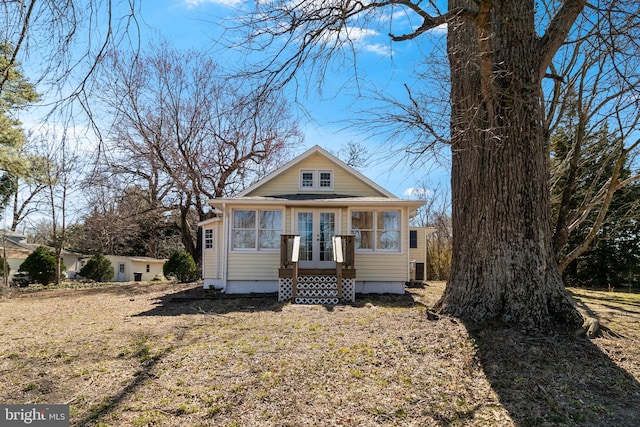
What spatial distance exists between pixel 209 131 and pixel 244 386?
615 inches

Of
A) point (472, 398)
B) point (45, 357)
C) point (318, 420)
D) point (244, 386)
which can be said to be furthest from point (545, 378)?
point (45, 357)

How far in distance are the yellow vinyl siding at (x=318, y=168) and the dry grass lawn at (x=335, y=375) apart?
297 inches

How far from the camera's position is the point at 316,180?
1401 centimetres

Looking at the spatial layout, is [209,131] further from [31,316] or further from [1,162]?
[31,316]

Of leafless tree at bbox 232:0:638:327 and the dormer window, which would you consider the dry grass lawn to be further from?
the dormer window

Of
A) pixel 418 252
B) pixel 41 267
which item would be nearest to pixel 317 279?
pixel 418 252

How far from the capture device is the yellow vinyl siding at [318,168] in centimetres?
1387

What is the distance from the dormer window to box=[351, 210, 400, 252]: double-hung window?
174cm

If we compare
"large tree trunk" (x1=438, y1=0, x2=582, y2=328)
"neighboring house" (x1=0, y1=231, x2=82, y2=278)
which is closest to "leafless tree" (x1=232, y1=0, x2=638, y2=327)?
"large tree trunk" (x1=438, y1=0, x2=582, y2=328)

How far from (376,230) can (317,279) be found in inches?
104

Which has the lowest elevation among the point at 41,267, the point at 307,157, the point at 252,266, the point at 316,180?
the point at 41,267

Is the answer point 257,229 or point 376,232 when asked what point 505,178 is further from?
point 257,229

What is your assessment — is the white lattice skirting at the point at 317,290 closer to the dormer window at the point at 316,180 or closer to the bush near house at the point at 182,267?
the dormer window at the point at 316,180

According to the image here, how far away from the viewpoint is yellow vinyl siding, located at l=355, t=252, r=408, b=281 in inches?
496
